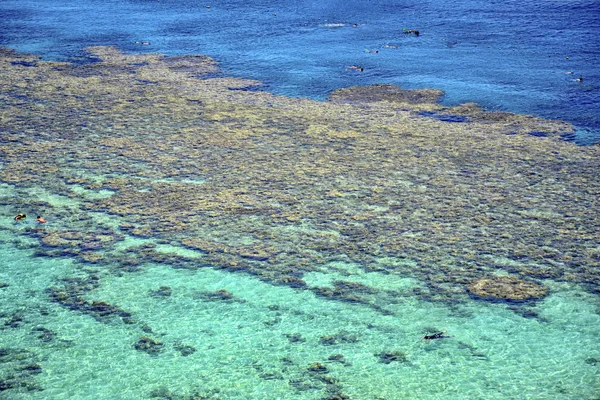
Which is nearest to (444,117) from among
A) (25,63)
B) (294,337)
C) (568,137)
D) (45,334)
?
(568,137)

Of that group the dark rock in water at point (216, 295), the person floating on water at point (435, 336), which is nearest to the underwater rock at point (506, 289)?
the person floating on water at point (435, 336)

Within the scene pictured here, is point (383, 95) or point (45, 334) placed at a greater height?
point (383, 95)

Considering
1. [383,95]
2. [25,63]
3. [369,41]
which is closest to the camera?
[383,95]

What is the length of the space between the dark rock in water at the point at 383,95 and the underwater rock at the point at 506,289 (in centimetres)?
174

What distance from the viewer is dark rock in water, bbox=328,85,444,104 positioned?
3.74 meters

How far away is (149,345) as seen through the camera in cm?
187

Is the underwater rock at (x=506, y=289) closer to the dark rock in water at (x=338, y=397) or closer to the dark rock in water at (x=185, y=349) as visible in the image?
the dark rock in water at (x=338, y=397)

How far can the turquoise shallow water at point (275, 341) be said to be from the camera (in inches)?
67.2

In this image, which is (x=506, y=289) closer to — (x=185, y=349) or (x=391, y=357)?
(x=391, y=357)

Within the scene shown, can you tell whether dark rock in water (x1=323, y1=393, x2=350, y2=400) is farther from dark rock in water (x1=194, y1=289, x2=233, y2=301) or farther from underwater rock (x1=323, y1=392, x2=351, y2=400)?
dark rock in water (x1=194, y1=289, x2=233, y2=301)

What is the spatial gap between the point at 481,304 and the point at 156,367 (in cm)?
94

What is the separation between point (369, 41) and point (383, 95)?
143cm

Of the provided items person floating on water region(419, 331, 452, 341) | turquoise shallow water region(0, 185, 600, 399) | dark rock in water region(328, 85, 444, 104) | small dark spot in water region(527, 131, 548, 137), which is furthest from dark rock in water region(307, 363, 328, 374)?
dark rock in water region(328, 85, 444, 104)

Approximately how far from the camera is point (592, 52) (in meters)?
4.73
